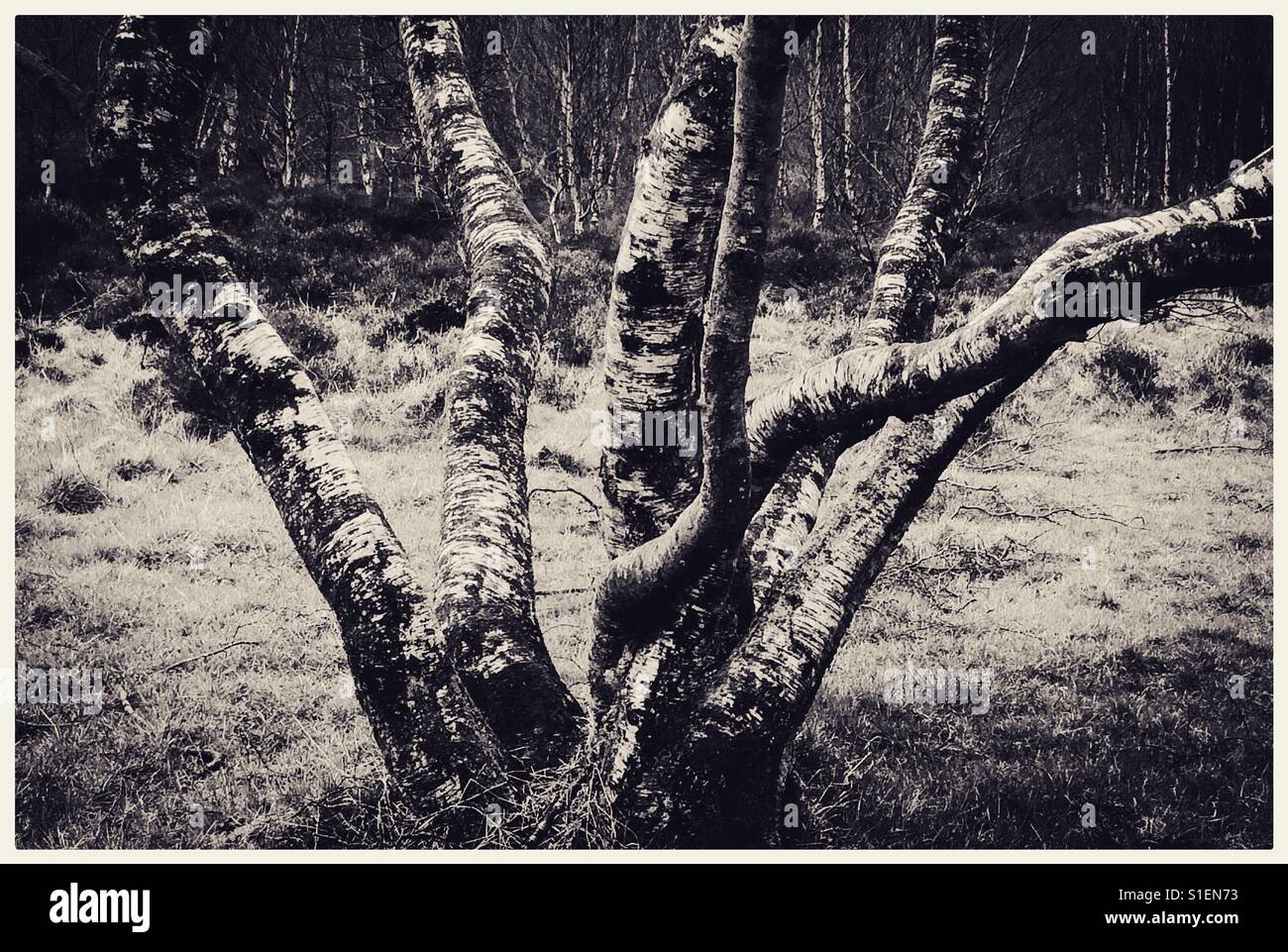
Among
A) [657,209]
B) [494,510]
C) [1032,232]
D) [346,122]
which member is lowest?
[494,510]

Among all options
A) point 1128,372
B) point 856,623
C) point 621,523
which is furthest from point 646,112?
point 621,523

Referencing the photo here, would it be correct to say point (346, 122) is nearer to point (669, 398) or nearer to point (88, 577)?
point (88, 577)

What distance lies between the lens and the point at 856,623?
3.87 metres

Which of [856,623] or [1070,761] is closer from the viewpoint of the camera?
[1070,761]

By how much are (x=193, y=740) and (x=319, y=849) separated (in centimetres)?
74

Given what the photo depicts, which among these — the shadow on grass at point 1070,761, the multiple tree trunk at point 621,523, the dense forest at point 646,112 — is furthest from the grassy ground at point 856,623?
the dense forest at point 646,112

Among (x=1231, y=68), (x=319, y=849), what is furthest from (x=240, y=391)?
(x=1231, y=68)

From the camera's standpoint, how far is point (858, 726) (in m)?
3.20

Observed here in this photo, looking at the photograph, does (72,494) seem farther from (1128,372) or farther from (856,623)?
(1128,372)

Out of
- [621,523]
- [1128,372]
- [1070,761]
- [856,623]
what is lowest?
[1070,761]

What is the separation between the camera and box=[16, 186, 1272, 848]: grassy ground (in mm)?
2789

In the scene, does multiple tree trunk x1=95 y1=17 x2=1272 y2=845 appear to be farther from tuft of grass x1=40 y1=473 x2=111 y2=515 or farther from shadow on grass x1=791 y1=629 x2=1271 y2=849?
tuft of grass x1=40 y1=473 x2=111 y2=515

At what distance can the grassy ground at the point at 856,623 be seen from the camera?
279cm

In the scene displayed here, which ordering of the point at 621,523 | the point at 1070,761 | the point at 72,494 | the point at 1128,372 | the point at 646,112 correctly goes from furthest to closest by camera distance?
the point at 646,112 → the point at 1128,372 → the point at 72,494 → the point at 1070,761 → the point at 621,523
